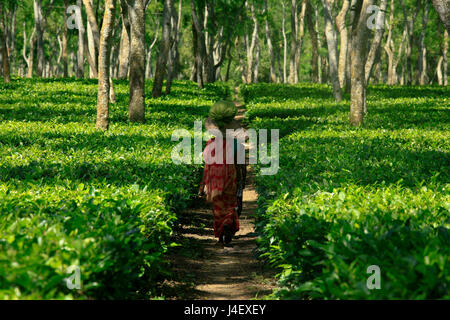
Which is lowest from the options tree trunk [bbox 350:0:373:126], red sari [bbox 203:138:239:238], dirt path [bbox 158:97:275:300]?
dirt path [bbox 158:97:275:300]

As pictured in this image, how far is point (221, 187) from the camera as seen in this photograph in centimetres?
741

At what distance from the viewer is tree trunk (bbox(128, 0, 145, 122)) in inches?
584

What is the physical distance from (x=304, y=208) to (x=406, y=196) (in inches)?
50.4

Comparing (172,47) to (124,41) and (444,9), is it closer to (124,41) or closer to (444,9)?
(124,41)

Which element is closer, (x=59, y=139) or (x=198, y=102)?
(x=59, y=139)

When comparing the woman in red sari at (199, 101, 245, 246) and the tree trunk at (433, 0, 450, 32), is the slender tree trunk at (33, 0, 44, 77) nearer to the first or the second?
the woman in red sari at (199, 101, 245, 246)

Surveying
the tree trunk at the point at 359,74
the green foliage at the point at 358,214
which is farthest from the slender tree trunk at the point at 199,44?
the green foliage at the point at 358,214

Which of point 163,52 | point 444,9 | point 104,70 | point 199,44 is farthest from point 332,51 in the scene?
point 444,9

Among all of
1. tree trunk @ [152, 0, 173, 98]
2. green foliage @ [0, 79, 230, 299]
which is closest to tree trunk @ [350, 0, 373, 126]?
green foliage @ [0, 79, 230, 299]

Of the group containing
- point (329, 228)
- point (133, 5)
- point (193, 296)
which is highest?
point (133, 5)

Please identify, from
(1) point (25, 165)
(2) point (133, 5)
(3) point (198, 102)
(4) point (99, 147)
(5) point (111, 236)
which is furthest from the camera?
(3) point (198, 102)

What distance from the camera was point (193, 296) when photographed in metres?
6.19

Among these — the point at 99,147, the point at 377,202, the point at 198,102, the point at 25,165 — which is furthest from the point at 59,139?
the point at 198,102

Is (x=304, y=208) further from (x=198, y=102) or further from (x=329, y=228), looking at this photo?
(x=198, y=102)
